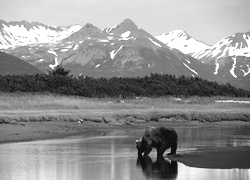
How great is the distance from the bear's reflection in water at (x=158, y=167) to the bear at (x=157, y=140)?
1.62ft

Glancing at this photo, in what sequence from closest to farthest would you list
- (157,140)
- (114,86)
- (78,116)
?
(157,140), (78,116), (114,86)

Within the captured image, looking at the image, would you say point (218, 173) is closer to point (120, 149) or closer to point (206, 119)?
point (120, 149)

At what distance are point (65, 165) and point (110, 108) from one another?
1494 inches

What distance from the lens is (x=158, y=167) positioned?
27.6 m

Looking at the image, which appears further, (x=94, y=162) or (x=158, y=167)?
(x=94, y=162)

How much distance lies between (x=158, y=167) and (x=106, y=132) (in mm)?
19424

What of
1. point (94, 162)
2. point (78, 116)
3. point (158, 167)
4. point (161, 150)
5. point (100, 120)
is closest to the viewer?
point (158, 167)

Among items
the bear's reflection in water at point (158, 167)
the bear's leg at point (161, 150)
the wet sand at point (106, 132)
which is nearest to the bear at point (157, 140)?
the bear's leg at point (161, 150)

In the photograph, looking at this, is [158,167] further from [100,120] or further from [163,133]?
[100,120]

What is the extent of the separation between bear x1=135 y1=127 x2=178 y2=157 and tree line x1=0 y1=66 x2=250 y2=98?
4618 centimetres

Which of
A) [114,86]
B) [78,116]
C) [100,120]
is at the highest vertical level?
[114,86]

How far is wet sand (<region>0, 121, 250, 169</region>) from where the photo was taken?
28.8 m

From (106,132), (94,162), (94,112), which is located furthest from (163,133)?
(94,112)

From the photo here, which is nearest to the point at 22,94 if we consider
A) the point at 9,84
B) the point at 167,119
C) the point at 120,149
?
the point at 9,84
